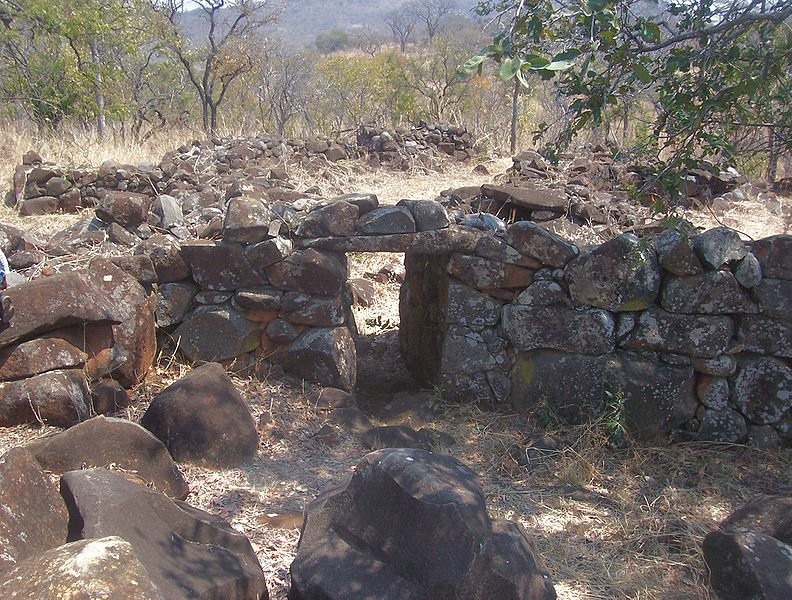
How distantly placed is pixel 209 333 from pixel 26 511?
2393 mm

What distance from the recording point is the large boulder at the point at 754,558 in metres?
2.85

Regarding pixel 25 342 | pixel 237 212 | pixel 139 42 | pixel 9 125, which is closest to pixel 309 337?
pixel 237 212

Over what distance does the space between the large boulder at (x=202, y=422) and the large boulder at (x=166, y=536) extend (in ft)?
3.22

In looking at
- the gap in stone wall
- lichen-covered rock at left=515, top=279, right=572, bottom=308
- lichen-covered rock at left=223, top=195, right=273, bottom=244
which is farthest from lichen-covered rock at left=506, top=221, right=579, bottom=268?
lichen-covered rock at left=223, top=195, right=273, bottom=244

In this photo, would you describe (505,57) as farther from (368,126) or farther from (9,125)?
(9,125)

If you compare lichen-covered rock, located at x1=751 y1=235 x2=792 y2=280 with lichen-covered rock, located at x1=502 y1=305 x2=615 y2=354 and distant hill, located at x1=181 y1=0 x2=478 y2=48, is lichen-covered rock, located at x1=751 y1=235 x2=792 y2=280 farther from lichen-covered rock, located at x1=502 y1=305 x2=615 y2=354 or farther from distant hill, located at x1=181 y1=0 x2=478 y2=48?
distant hill, located at x1=181 y1=0 x2=478 y2=48

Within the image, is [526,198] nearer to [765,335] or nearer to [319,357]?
[765,335]

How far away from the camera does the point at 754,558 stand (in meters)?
2.94

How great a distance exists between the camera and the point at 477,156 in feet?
43.0

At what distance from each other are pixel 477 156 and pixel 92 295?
31.8 feet

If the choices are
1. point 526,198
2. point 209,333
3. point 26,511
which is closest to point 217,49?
point 526,198

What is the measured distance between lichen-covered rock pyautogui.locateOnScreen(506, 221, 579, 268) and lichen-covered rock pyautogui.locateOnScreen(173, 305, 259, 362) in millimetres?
2073

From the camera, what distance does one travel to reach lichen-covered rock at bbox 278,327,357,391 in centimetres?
516

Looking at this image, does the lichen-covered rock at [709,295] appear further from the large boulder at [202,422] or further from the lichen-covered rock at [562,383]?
the large boulder at [202,422]
